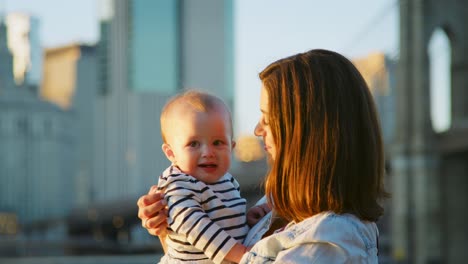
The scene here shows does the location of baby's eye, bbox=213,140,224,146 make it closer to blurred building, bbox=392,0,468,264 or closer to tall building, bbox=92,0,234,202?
blurred building, bbox=392,0,468,264

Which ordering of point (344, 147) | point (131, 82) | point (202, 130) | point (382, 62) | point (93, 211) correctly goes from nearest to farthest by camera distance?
point (344, 147) → point (202, 130) → point (382, 62) → point (93, 211) → point (131, 82)

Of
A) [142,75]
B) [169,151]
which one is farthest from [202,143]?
[142,75]

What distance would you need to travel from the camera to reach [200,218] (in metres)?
1.78

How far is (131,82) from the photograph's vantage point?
10231cm

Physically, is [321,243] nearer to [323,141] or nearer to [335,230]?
[335,230]

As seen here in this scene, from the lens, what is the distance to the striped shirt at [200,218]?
5.77 ft

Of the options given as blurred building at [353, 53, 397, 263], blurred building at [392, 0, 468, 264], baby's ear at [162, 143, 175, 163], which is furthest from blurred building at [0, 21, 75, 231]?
baby's ear at [162, 143, 175, 163]

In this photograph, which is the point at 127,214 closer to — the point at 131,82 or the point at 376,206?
the point at 376,206

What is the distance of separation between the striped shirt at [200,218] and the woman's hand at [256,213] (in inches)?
1.4

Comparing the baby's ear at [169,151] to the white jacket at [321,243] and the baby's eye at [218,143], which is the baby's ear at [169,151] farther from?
the white jacket at [321,243]

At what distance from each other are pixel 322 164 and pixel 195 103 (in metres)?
0.41

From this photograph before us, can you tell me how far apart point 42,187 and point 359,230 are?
107131 millimetres

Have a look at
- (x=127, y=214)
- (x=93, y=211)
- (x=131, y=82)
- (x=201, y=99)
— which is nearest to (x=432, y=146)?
(x=201, y=99)

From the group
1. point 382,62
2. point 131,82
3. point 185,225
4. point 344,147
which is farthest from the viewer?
point 131,82
